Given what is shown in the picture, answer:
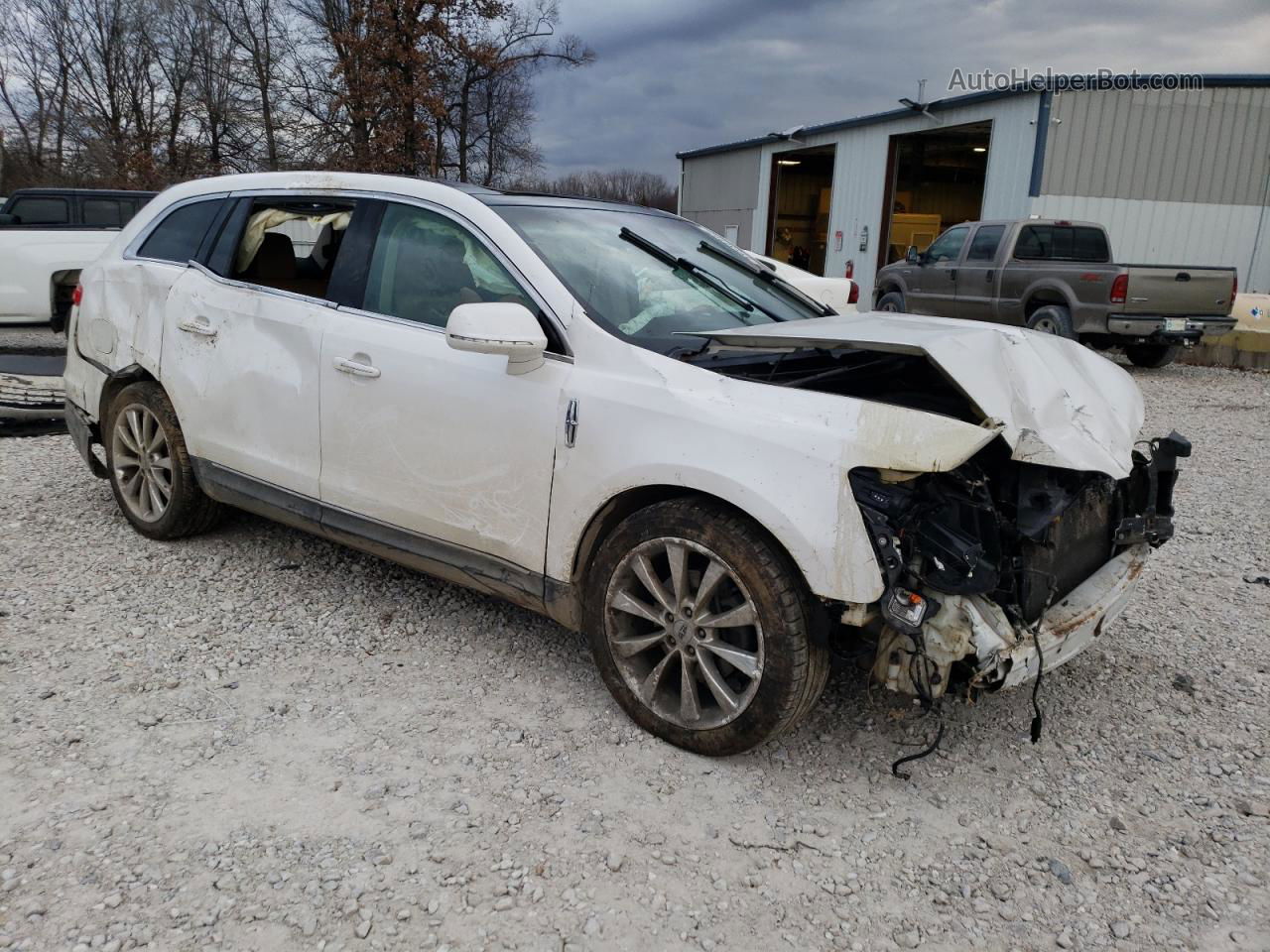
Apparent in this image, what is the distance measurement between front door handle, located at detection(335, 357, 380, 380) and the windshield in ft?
2.48

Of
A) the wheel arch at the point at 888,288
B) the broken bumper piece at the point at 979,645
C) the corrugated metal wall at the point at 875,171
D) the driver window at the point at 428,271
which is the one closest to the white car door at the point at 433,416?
the driver window at the point at 428,271

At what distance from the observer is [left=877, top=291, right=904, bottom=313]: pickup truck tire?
1504 cm

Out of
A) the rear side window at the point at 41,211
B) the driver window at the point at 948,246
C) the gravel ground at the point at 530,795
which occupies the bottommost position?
the gravel ground at the point at 530,795

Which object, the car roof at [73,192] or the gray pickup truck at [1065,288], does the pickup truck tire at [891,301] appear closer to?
the gray pickup truck at [1065,288]

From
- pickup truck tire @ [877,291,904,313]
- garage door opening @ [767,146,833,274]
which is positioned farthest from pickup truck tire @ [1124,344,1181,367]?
garage door opening @ [767,146,833,274]

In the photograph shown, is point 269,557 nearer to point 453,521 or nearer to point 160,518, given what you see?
point 160,518

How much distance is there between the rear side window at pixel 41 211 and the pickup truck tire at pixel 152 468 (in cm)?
831

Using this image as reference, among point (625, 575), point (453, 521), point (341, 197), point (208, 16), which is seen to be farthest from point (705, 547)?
point (208, 16)

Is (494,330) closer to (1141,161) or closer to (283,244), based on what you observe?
(283,244)

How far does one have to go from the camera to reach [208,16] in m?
31.6

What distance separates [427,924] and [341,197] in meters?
2.89

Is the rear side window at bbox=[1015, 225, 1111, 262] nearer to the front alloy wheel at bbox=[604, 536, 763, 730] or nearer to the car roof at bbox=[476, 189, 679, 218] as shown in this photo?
the car roof at bbox=[476, 189, 679, 218]

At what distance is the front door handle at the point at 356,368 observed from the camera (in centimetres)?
357

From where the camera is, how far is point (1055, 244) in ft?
42.8
